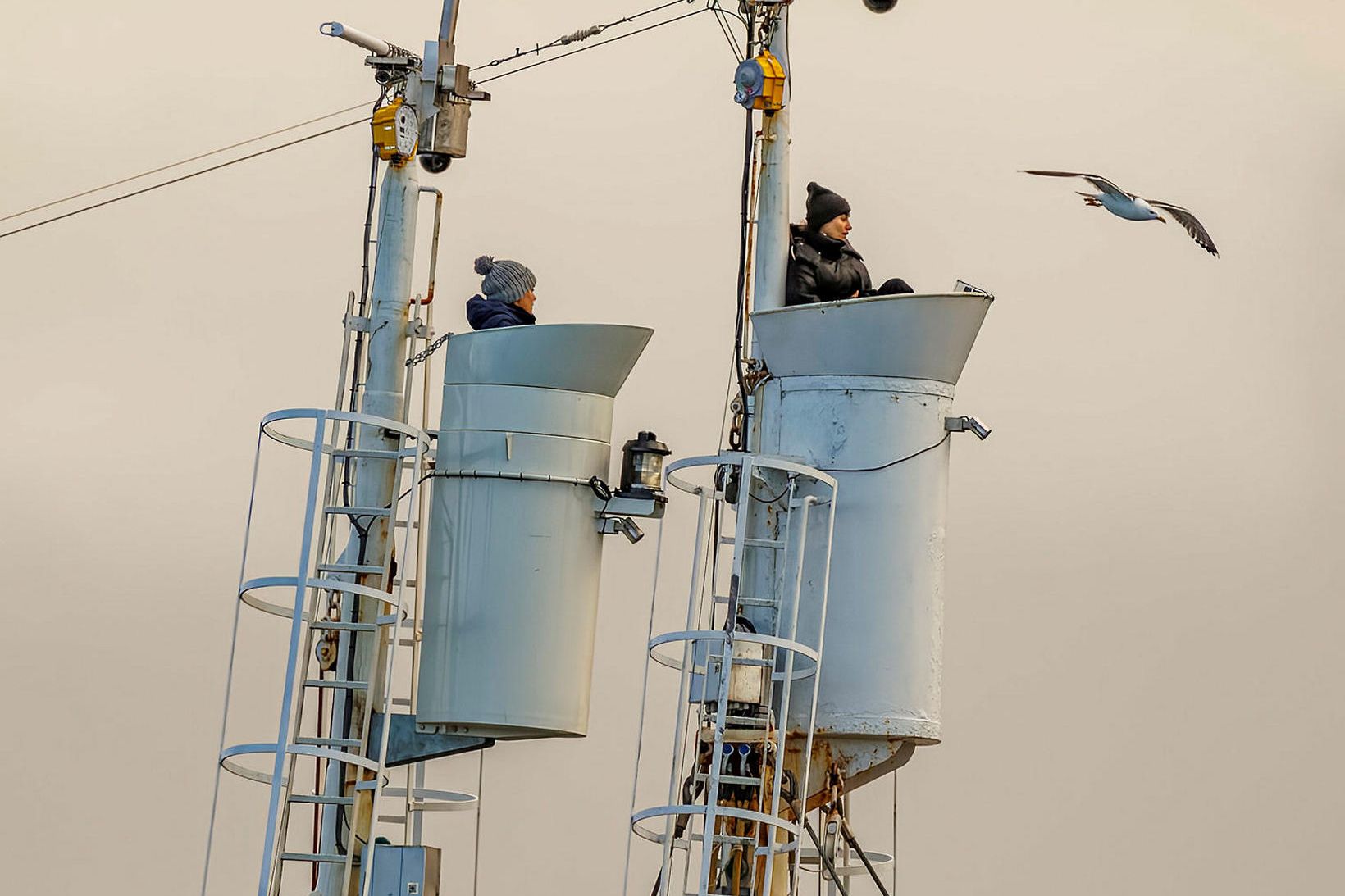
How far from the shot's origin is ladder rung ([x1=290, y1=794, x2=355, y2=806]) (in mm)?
23203

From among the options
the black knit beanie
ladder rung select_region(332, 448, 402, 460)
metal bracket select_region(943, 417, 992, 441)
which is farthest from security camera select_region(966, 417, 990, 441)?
ladder rung select_region(332, 448, 402, 460)

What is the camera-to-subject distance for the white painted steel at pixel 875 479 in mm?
23234

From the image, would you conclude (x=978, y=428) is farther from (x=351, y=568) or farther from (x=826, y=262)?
(x=351, y=568)

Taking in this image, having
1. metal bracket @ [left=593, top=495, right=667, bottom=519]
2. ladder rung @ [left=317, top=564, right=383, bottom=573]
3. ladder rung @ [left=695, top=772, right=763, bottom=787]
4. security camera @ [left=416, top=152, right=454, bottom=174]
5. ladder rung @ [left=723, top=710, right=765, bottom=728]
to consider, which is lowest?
ladder rung @ [left=695, top=772, right=763, bottom=787]

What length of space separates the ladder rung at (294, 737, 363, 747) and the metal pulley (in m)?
6.11

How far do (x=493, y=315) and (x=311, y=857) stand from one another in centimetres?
486

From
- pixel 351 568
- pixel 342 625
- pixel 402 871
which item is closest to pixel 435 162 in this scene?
pixel 351 568

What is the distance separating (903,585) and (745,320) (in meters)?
2.65

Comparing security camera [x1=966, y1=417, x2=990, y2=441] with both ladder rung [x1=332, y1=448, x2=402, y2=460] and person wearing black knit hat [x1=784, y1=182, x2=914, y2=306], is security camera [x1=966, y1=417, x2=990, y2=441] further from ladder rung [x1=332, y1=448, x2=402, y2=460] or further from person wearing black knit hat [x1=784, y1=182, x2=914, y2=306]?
ladder rung [x1=332, y1=448, x2=402, y2=460]

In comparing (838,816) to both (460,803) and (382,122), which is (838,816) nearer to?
(460,803)

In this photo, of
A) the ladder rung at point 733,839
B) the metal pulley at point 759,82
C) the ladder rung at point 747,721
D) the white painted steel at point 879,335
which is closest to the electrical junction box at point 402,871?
the ladder rung at point 733,839

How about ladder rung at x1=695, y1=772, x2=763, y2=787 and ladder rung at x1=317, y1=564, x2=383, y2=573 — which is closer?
ladder rung at x1=695, y1=772, x2=763, y2=787

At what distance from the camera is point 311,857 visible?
2330cm

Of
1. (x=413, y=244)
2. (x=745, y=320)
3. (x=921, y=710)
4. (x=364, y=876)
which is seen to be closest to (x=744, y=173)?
(x=745, y=320)
